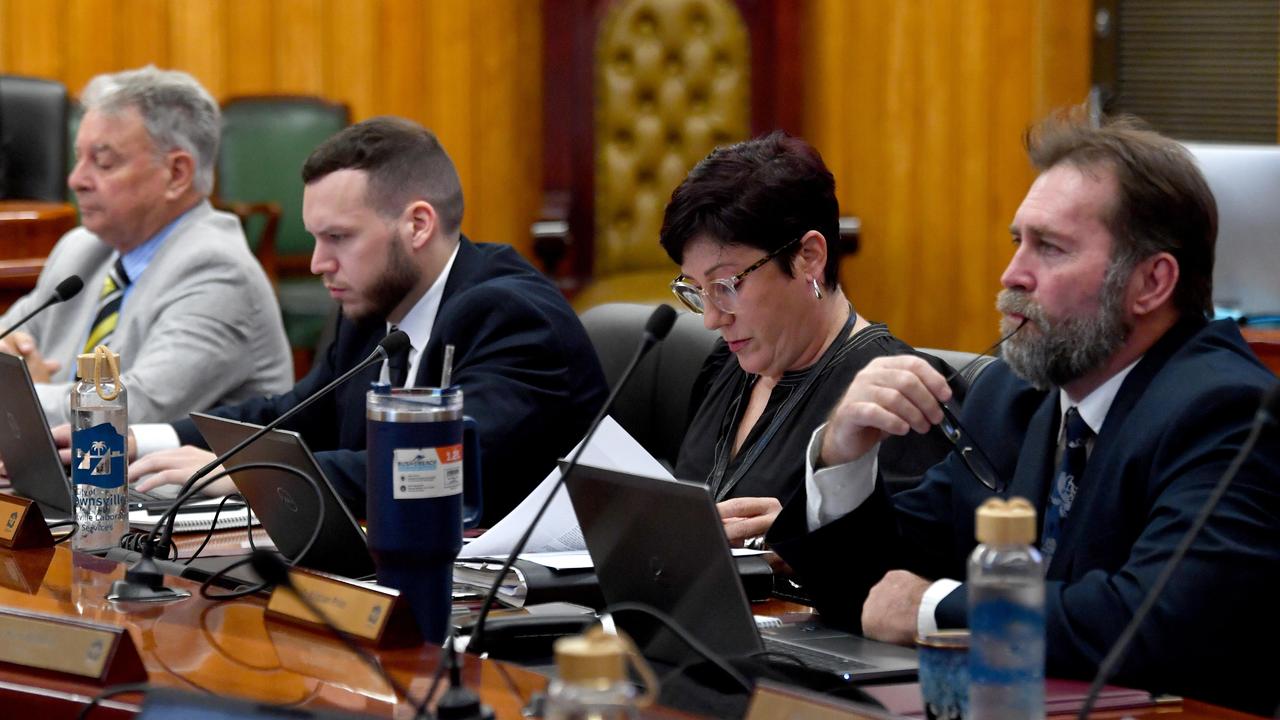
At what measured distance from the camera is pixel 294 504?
1955 mm

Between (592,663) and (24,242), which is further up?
(592,663)

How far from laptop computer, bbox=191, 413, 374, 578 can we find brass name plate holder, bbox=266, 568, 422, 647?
159mm

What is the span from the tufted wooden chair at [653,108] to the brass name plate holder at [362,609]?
4182mm

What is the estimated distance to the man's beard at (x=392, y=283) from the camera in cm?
289

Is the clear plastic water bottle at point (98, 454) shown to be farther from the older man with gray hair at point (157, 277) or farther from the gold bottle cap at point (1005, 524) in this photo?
the gold bottle cap at point (1005, 524)

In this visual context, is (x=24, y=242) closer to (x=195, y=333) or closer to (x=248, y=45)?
(x=248, y=45)

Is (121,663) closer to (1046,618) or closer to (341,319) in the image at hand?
(1046,618)

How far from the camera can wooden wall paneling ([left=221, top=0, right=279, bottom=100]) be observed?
20.6ft

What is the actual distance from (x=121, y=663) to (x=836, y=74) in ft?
16.4

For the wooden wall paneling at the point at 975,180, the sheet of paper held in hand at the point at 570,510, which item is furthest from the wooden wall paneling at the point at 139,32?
the sheet of paper held in hand at the point at 570,510

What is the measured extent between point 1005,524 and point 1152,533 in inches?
21.5

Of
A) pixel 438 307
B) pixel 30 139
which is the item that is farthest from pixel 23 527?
pixel 30 139

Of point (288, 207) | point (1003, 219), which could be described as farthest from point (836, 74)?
point (288, 207)

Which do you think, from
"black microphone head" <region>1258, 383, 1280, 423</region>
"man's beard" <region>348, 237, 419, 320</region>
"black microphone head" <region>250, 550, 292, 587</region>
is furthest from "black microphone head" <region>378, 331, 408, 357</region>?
"black microphone head" <region>1258, 383, 1280, 423</region>
